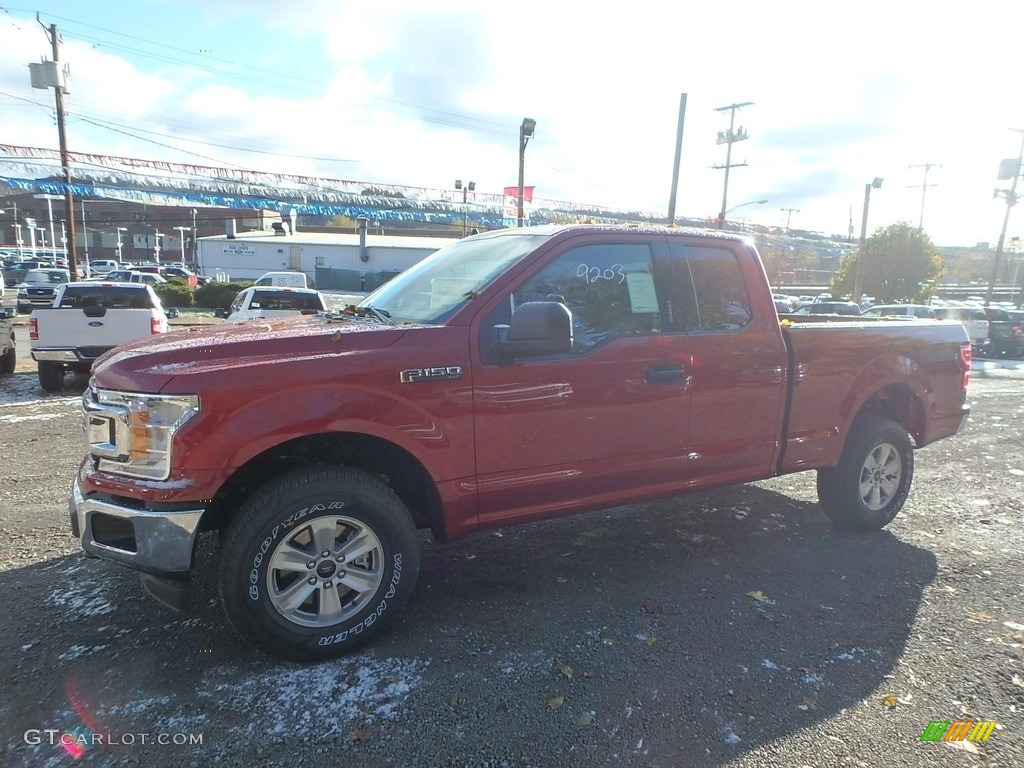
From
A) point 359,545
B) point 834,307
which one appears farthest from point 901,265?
point 359,545

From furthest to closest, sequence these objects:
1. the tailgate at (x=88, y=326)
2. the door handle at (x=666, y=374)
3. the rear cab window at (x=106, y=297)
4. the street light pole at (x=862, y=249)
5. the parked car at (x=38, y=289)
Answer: the street light pole at (x=862, y=249) < the parked car at (x=38, y=289) < the rear cab window at (x=106, y=297) < the tailgate at (x=88, y=326) < the door handle at (x=666, y=374)

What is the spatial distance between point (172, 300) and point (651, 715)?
30.2 metres

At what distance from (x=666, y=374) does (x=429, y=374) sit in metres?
1.40

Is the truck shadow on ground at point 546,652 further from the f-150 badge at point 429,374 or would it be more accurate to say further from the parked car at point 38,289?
the parked car at point 38,289

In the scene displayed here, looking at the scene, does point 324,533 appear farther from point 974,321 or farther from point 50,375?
point 974,321

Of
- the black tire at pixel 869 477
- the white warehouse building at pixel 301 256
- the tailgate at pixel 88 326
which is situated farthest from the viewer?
the white warehouse building at pixel 301 256

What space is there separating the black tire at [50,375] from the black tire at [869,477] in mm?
10160

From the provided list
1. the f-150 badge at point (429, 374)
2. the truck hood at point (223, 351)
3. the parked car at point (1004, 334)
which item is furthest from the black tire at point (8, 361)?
the parked car at point (1004, 334)

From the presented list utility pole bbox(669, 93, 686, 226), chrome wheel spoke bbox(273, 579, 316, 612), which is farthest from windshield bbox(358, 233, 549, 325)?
utility pole bbox(669, 93, 686, 226)

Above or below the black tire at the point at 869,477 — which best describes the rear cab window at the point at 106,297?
above

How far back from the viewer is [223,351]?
297 centimetres

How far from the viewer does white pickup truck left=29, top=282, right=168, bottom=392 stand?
9.58 metres

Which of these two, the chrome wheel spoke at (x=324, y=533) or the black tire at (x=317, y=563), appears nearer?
the black tire at (x=317, y=563)

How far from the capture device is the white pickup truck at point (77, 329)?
9.58 meters
